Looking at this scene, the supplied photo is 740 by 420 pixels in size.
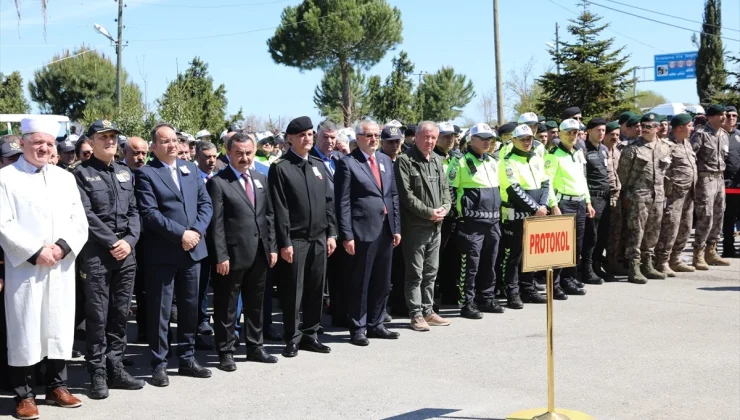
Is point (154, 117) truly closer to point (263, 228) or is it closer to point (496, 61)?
point (496, 61)

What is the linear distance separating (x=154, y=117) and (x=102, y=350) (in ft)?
67.6

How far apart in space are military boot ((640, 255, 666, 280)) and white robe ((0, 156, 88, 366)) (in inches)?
330

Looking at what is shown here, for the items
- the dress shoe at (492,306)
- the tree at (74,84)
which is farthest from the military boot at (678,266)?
the tree at (74,84)

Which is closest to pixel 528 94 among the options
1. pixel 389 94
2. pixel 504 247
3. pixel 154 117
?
pixel 389 94

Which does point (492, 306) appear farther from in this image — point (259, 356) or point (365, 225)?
point (259, 356)

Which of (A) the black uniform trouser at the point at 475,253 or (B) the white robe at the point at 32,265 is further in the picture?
(A) the black uniform trouser at the point at 475,253

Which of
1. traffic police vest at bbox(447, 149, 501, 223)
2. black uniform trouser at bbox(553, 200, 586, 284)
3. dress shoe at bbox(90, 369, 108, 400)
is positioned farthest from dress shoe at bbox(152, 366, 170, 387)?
black uniform trouser at bbox(553, 200, 586, 284)

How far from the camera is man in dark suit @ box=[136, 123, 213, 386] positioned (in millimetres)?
6637

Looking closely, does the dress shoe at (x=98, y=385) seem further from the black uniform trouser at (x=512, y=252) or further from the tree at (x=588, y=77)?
the tree at (x=588, y=77)

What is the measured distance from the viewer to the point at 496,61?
25.4 m

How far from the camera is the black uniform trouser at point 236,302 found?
23.5 feet

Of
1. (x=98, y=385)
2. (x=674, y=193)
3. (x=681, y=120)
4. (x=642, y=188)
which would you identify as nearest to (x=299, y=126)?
(x=98, y=385)

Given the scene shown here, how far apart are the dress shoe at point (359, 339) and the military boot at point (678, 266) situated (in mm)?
6292

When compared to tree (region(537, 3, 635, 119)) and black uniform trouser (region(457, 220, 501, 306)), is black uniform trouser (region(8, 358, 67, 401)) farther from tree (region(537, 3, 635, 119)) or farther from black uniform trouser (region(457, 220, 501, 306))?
tree (region(537, 3, 635, 119))
